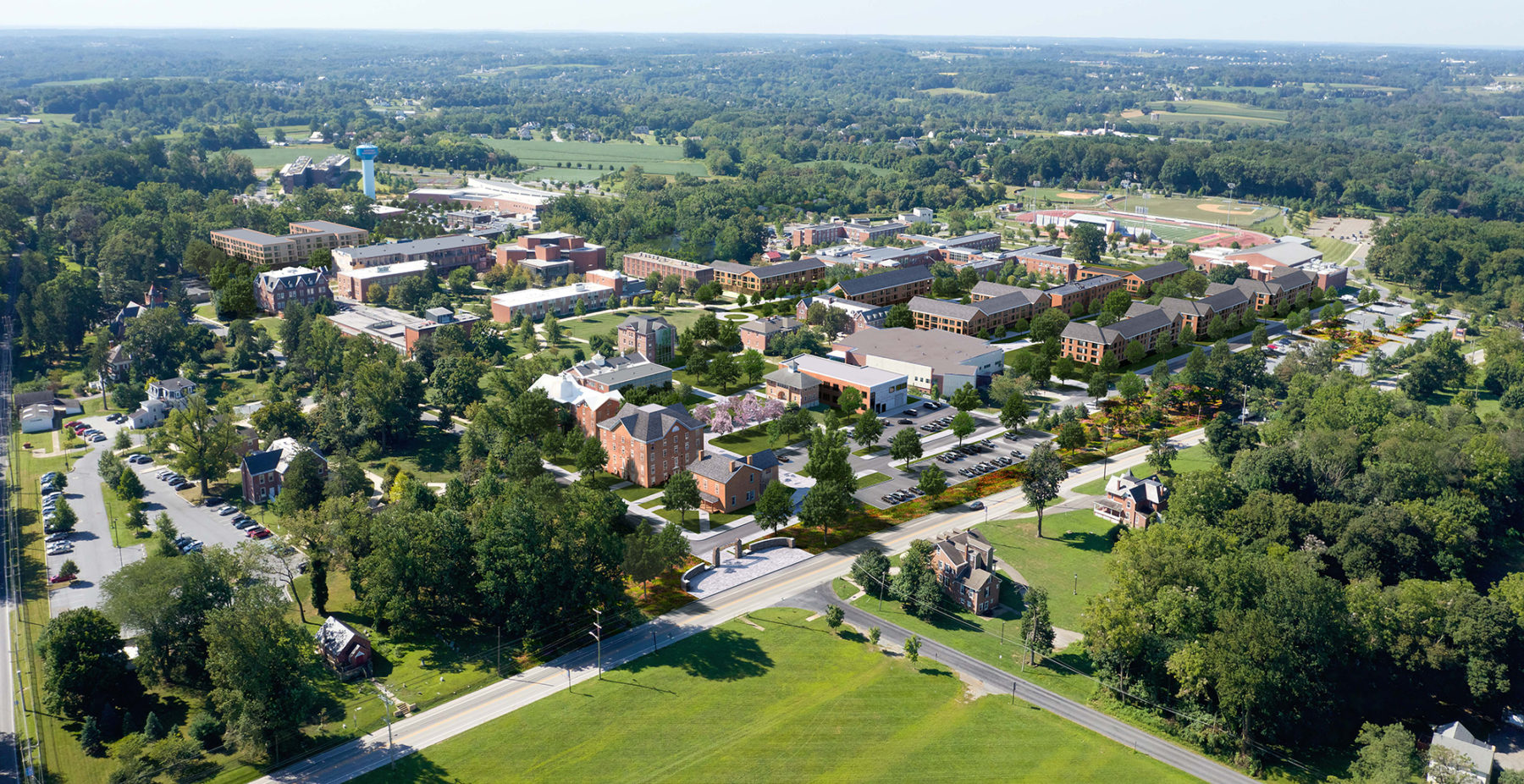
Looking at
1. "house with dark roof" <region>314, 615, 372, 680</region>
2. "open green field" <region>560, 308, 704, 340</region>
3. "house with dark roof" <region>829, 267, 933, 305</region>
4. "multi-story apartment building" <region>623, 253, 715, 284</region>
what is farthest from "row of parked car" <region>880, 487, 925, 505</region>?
"multi-story apartment building" <region>623, 253, 715, 284</region>

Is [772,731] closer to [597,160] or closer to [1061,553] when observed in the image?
[1061,553]

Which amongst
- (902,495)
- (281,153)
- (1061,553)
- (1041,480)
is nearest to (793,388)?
(902,495)

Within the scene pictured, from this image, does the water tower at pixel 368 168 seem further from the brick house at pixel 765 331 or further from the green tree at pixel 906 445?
the green tree at pixel 906 445

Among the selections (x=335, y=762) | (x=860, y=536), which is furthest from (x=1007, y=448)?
(x=335, y=762)

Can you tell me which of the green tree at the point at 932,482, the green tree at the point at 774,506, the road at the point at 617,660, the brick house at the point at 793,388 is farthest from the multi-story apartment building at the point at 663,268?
the road at the point at 617,660

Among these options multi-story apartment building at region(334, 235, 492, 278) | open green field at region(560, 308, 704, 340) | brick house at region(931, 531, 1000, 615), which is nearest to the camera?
brick house at region(931, 531, 1000, 615)

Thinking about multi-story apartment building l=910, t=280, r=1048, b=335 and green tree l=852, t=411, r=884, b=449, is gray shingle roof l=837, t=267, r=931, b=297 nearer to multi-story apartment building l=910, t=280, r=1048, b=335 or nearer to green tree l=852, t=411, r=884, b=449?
multi-story apartment building l=910, t=280, r=1048, b=335
